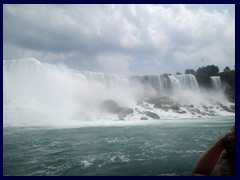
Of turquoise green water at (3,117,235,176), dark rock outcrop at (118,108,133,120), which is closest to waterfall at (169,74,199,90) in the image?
dark rock outcrop at (118,108,133,120)

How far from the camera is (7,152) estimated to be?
23.2 ft

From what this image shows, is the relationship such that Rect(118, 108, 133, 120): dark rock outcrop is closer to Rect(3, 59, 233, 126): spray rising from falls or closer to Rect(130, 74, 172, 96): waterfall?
Rect(3, 59, 233, 126): spray rising from falls

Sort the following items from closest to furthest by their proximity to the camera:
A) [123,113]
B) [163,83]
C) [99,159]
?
[99,159] < [123,113] < [163,83]

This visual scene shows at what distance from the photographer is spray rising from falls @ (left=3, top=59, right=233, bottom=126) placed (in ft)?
64.2

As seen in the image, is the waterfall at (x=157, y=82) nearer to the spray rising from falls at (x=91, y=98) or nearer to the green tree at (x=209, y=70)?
the spray rising from falls at (x=91, y=98)

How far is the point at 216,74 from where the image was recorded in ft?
135

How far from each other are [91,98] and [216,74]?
26.6m

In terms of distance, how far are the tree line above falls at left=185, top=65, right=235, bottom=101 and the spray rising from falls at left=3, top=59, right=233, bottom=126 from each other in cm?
296

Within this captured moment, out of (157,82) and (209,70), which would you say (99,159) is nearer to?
(157,82)

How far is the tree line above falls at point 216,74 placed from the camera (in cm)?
3741

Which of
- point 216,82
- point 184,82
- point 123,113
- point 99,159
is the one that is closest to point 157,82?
point 184,82

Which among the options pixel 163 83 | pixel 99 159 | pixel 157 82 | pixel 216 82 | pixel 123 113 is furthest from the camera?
pixel 216 82

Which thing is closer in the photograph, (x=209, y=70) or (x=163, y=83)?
(x=163, y=83)
